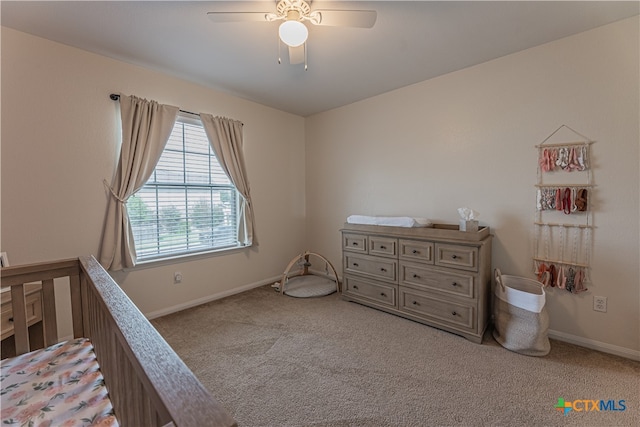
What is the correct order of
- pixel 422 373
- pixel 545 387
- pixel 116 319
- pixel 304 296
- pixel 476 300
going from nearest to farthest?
pixel 116 319
pixel 545 387
pixel 422 373
pixel 476 300
pixel 304 296

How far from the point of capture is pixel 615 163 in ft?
6.74

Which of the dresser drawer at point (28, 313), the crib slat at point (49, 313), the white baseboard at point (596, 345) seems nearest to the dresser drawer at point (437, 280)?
the white baseboard at point (596, 345)

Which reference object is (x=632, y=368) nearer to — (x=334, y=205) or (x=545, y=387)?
(x=545, y=387)

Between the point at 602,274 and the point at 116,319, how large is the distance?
320 cm

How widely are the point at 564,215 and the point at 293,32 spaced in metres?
2.61

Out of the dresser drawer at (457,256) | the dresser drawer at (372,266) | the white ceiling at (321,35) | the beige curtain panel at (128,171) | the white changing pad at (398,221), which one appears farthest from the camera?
the dresser drawer at (372,266)

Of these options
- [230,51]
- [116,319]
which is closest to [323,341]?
[116,319]

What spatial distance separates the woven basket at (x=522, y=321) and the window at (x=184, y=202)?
3018mm

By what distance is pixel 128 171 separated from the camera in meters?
2.55

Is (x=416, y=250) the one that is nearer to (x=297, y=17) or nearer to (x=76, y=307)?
(x=297, y=17)

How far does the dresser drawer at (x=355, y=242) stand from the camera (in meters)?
3.04

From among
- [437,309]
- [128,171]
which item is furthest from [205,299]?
[437,309]

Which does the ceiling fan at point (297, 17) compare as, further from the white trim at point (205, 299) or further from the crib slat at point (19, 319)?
the white trim at point (205, 299)

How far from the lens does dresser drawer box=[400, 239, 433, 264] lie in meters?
2.54
